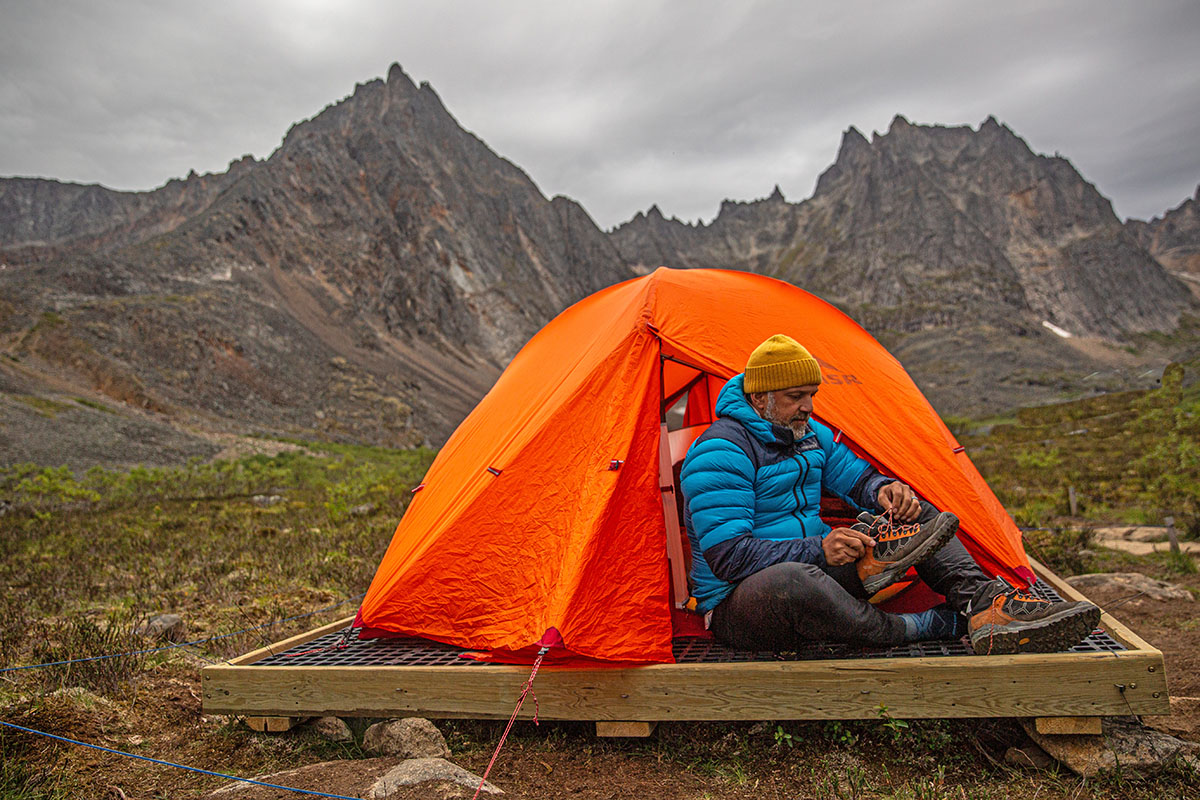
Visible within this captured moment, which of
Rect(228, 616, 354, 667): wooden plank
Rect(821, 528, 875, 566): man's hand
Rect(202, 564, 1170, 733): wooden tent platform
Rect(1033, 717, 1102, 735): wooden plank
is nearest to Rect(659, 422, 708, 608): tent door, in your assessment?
Rect(202, 564, 1170, 733): wooden tent platform

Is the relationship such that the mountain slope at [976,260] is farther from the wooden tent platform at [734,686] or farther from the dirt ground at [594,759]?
the dirt ground at [594,759]

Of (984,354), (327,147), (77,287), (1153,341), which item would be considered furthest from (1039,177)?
(77,287)

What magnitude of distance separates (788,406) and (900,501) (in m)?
0.77

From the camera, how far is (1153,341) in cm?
13138

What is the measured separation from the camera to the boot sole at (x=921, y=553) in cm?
328

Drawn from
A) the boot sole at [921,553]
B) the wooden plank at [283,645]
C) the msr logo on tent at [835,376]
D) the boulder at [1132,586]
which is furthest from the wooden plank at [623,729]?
the boulder at [1132,586]

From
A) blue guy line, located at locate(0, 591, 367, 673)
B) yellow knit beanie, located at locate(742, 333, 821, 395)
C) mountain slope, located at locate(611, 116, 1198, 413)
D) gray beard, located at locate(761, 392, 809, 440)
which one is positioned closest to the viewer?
yellow knit beanie, located at locate(742, 333, 821, 395)

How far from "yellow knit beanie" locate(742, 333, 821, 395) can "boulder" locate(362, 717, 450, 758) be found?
8.59 feet

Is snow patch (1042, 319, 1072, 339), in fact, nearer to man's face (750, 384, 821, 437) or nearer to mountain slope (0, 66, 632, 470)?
mountain slope (0, 66, 632, 470)

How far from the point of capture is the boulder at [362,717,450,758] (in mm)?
3646

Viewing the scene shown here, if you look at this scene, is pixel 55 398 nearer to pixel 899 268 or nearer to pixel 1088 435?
pixel 1088 435

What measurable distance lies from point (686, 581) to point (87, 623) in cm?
459

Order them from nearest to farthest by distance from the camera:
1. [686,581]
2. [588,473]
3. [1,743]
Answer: [1,743], [588,473], [686,581]

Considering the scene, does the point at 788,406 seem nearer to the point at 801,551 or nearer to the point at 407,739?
the point at 801,551
